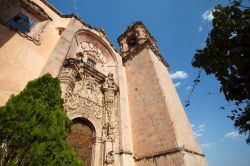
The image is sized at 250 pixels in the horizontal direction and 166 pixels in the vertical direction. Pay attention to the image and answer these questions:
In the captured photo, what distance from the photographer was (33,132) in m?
3.68

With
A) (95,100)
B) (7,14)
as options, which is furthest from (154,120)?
(7,14)

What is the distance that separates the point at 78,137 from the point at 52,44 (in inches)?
194

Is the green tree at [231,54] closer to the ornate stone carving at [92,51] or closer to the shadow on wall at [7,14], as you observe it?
the shadow on wall at [7,14]

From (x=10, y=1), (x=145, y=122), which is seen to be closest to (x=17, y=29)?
(x=10, y=1)

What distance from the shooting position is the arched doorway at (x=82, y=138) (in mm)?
7387

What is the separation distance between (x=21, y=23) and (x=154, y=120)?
27.0 feet

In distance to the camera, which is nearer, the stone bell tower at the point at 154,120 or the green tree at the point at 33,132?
the green tree at the point at 33,132

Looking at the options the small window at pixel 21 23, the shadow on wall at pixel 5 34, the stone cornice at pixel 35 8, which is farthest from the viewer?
the stone cornice at pixel 35 8

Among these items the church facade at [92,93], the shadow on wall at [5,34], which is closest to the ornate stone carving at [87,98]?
the church facade at [92,93]

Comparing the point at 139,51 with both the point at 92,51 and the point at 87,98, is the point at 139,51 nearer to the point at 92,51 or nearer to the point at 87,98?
the point at 92,51

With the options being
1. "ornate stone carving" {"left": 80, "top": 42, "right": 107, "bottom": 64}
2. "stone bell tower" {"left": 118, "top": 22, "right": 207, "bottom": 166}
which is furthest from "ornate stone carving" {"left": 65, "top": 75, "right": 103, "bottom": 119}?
"ornate stone carving" {"left": 80, "top": 42, "right": 107, "bottom": 64}

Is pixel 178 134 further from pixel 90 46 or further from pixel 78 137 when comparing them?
pixel 90 46

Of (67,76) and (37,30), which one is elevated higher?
(37,30)

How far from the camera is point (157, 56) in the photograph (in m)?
13.5
